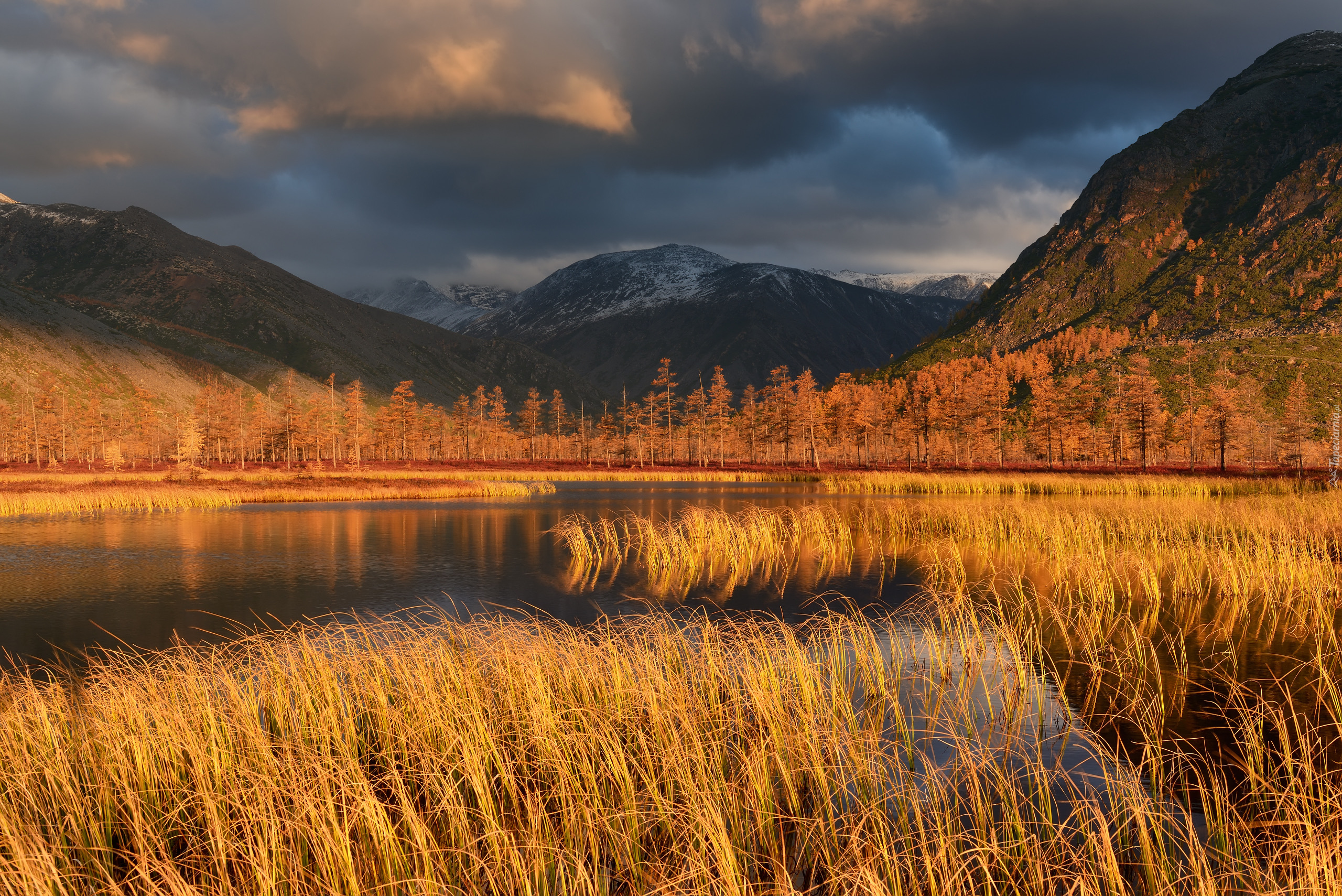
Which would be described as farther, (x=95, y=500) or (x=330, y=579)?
(x=95, y=500)

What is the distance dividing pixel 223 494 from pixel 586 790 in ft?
168

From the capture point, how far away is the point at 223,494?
47.9m

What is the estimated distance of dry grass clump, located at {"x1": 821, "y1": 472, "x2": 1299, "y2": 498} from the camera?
39.8 meters

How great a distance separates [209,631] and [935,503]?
109ft

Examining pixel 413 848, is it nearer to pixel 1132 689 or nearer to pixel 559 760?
pixel 559 760

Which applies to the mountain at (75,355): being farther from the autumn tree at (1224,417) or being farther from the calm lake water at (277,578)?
the autumn tree at (1224,417)

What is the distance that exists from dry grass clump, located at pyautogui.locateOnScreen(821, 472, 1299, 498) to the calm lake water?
26538mm

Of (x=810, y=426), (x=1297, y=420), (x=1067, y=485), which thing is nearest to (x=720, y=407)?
(x=810, y=426)

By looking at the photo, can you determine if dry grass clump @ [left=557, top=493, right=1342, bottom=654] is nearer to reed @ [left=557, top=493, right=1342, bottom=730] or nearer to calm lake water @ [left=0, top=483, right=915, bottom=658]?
reed @ [left=557, top=493, right=1342, bottom=730]

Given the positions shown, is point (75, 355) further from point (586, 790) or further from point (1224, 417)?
point (1224, 417)

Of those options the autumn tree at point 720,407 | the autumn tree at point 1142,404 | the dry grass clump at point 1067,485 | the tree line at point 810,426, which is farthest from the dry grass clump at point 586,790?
the autumn tree at point 720,407

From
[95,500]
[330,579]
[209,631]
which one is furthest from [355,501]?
[209,631]

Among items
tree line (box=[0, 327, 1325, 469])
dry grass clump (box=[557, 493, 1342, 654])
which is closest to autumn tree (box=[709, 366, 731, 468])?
tree line (box=[0, 327, 1325, 469])

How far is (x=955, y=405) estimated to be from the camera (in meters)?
100
